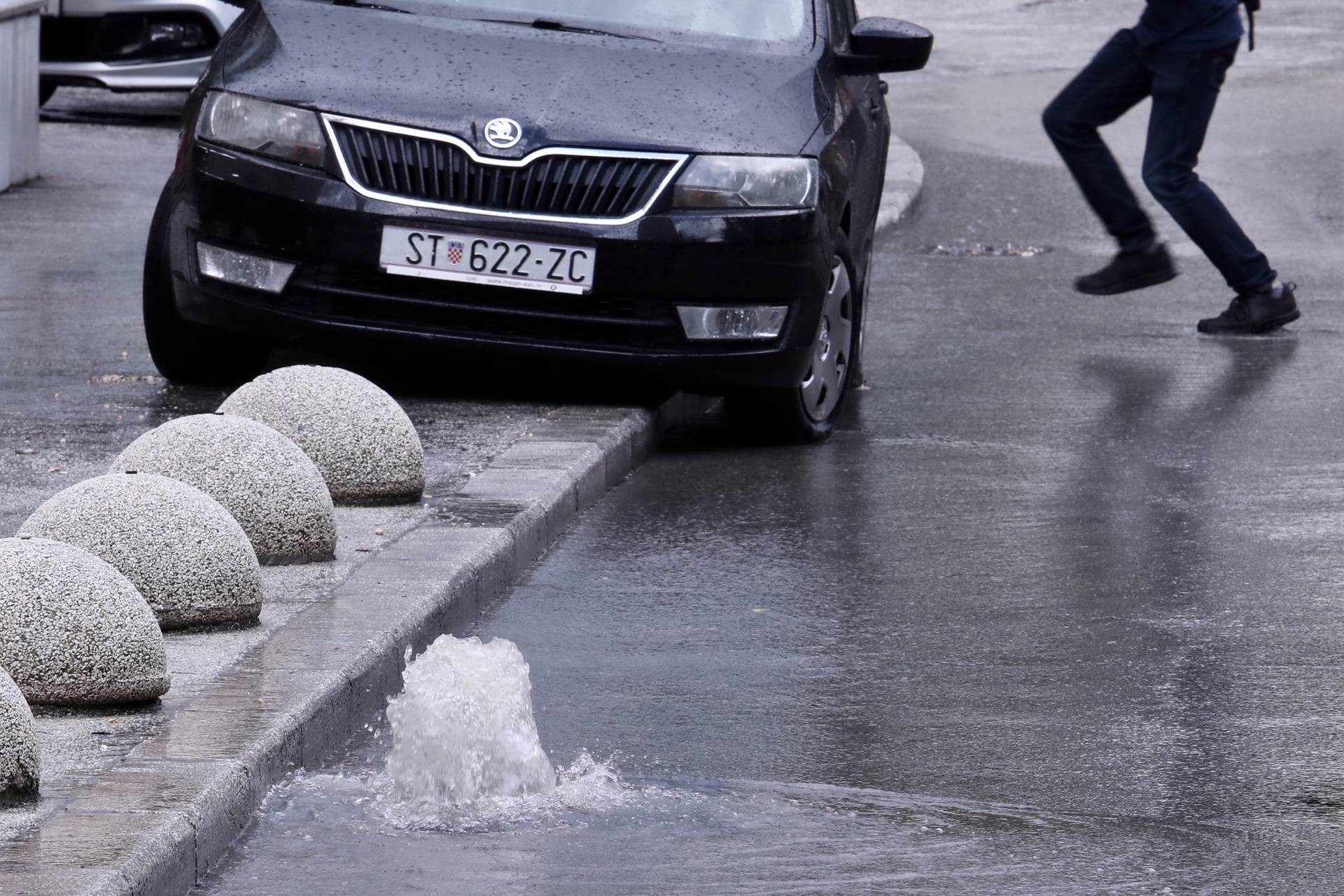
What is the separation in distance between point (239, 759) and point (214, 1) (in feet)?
40.5

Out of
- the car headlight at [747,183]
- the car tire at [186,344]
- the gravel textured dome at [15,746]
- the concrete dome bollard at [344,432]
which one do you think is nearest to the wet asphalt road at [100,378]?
the car tire at [186,344]

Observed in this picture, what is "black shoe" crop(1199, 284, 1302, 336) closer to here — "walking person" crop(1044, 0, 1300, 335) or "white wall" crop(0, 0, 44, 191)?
"walking person" crop(1044, 0, 1300, 335)

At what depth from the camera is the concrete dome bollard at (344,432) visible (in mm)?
6668

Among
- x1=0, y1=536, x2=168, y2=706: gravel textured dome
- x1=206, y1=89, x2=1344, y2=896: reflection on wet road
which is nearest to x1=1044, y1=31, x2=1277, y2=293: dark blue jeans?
x1=206, y1=89, x2=1344, y2=896: reflection on wet road

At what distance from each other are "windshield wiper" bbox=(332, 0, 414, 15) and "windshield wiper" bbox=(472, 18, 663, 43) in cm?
28

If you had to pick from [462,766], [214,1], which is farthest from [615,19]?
[214,1]

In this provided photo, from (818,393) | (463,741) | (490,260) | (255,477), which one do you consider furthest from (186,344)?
(463,741)

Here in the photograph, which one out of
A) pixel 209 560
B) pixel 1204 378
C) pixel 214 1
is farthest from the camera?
pixel 214 1

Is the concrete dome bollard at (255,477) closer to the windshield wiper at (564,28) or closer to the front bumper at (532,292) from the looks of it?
the front bumper at (532,292)

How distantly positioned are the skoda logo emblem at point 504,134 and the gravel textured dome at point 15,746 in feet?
13.4

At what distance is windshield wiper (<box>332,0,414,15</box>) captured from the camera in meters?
8.66

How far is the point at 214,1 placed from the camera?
16.1 meters

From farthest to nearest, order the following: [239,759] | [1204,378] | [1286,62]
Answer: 1. [1286,62]
2. [1204,378]
3. [239,759]

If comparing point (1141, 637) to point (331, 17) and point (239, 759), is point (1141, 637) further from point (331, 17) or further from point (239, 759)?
point (331, 17)
